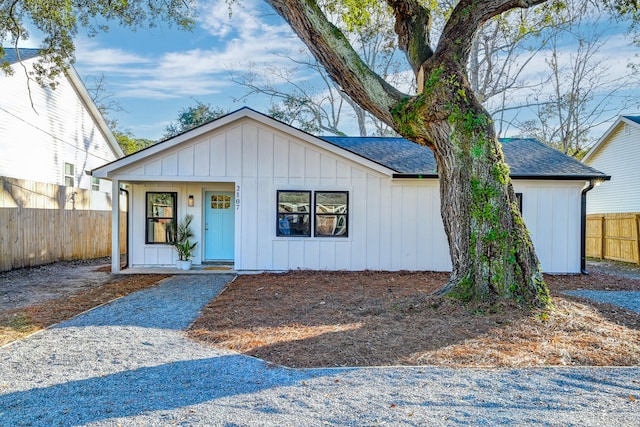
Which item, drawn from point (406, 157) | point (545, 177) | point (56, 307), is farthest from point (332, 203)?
point (56, 307)

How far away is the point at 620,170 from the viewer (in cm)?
1702

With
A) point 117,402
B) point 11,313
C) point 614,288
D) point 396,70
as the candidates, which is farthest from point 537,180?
point 396,70

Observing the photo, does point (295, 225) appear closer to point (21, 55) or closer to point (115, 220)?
point (115, 220)

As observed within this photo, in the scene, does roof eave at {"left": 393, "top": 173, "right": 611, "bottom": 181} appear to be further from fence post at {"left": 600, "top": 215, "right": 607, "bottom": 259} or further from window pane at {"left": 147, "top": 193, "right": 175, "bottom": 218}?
fence post at {"left": 600, "top": 215, "right": 607, "bottom": 259}

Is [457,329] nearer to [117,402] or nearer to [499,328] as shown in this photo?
[499,328]

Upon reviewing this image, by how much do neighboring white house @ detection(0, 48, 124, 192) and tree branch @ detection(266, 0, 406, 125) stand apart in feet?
25.0

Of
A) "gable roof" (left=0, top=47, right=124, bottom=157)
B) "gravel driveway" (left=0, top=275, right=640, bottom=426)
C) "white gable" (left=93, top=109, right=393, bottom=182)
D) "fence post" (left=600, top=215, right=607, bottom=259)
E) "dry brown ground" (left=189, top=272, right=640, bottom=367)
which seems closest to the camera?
"gravel driveway" (left=0, top=275, right=640, bottom=426)

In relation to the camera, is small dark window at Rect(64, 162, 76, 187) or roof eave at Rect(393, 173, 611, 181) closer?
roof eave at Rect(393, 173, 611, 181)

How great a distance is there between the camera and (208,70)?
21.2m

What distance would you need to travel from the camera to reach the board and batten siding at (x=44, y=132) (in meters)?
12.3

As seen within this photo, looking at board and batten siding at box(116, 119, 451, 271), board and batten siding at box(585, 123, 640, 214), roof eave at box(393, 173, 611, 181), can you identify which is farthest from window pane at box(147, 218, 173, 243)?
board and batten siding at box(585, 123, 640, 214)

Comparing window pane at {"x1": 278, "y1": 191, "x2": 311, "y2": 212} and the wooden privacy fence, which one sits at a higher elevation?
window pane at {"x1": 278, "y1": 191, "x2": 311, "y2": 212}

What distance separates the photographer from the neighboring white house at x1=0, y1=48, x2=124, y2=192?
12328 mm

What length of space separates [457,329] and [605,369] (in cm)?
147
